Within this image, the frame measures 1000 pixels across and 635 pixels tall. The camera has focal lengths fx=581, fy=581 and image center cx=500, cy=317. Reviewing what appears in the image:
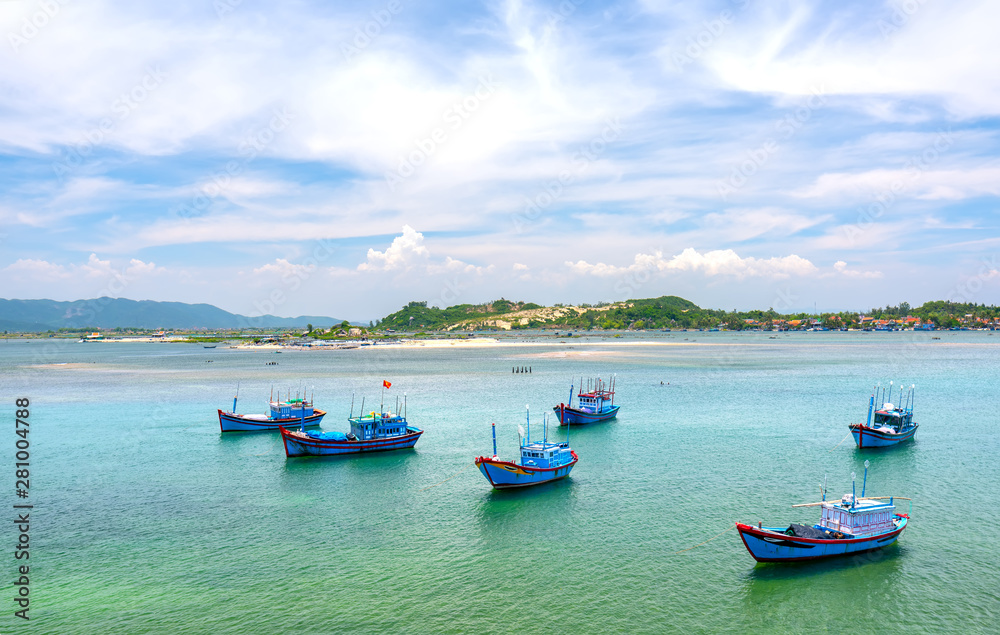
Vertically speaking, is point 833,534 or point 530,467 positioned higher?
point 530,467

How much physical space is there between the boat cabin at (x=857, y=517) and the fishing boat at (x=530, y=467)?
58.5 ft

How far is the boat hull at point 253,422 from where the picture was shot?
206 feet

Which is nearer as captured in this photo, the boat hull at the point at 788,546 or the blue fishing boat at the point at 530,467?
the boat hull at the point at 788,546

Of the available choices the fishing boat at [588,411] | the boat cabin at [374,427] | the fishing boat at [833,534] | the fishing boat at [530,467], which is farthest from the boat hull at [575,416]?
the fishing boat at [833,534]

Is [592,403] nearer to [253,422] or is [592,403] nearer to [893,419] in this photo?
[893,419]

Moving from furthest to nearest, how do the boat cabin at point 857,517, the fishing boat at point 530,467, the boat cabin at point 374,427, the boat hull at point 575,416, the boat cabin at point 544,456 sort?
the boat hull at point 575,416 < the boat cabin at point 374,427 < the boat cabin at point 544,456 < the fishing boat at point 530,467 < the boat cabin at point 857,517

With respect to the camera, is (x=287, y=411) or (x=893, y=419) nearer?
(x=893, y=419)

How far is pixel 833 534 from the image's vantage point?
28.2 m

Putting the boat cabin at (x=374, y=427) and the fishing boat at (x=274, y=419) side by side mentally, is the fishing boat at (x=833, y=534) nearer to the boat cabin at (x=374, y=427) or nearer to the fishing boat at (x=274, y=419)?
the boat cabin at (x=374, y=427)

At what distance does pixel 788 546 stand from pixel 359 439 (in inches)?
1451

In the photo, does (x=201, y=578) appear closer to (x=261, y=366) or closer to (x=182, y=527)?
(x=182, y=527)

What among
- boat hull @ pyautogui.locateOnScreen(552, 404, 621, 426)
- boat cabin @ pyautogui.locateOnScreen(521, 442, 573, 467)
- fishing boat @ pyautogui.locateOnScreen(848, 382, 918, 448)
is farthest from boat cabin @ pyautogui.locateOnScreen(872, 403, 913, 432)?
boat cabin @ pyautogui.locateOnScreen(521, 442, 573, 467)

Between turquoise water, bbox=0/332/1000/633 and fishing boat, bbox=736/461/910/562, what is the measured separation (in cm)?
72

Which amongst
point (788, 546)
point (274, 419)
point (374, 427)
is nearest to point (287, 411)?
point (274, 419)
